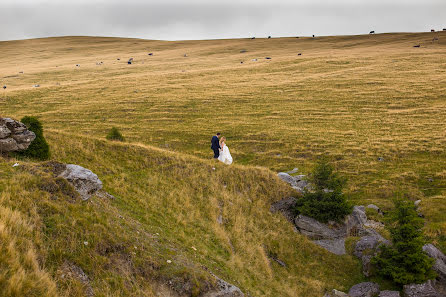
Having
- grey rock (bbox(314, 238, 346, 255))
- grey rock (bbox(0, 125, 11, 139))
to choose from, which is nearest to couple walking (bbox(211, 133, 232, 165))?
grey rock (bbox(314, 238, 346, 255))

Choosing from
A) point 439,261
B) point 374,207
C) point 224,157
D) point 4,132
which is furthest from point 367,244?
point 4,132

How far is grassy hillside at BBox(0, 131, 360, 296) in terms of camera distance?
A: 9781mm

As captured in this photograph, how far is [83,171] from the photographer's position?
1466 centimetres

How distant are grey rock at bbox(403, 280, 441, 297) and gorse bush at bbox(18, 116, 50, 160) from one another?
68.6 ft

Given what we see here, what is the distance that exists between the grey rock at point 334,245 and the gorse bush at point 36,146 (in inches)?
691

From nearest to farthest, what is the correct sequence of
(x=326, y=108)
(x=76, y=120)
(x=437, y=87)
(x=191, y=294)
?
(x=191, y=294) < (x=76, y=120) < (x=326, y=108) < (x=437, y=87)

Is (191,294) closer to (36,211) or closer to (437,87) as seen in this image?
(36,211)

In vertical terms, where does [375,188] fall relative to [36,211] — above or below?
below

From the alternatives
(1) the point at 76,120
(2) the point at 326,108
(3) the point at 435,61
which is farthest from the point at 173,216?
(3) the point at 435,61

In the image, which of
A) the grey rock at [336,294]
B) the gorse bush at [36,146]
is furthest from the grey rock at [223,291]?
the gorse bush at [36,146]

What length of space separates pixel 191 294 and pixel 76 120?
46646mm

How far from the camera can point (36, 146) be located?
18688mm

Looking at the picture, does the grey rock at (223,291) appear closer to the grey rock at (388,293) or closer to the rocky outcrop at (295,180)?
the grey rock at (388,293)

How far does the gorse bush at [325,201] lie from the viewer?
20203 millimetres
